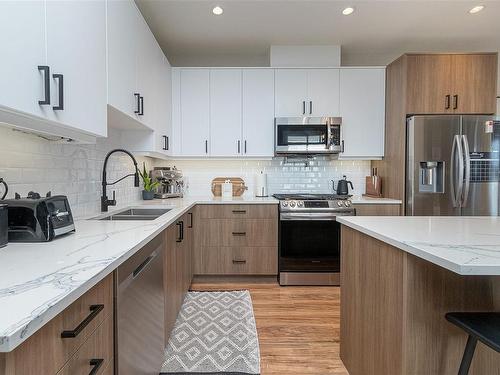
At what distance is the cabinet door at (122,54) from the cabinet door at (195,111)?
1.17 m

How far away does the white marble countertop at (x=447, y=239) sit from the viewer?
2.79 ft

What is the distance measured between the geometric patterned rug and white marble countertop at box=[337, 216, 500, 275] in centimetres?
Answer: 103

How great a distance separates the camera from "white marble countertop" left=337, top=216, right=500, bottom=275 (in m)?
0.85

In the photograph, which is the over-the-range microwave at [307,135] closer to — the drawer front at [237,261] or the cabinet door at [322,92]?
the cabinet door at [322,92]

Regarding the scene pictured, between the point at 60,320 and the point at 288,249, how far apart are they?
2.58 meters

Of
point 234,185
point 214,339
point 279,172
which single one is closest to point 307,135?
point 279,172

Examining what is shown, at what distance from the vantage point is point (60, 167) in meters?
1.75

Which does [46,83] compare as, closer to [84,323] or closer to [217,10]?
[84,323]

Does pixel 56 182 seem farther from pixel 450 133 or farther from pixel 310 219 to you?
pixel 450 133

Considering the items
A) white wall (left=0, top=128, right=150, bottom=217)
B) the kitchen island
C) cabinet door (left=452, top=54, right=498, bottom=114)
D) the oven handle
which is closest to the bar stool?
the kitchen island

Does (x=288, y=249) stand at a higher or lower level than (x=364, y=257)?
lower

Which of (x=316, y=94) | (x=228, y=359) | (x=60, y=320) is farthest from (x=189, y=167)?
(x=60, y=320)

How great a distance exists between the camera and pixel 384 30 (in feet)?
10.1

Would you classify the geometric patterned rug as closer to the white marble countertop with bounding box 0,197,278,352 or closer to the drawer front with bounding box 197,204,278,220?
the drawer front with bounding box 197,204,278,220
